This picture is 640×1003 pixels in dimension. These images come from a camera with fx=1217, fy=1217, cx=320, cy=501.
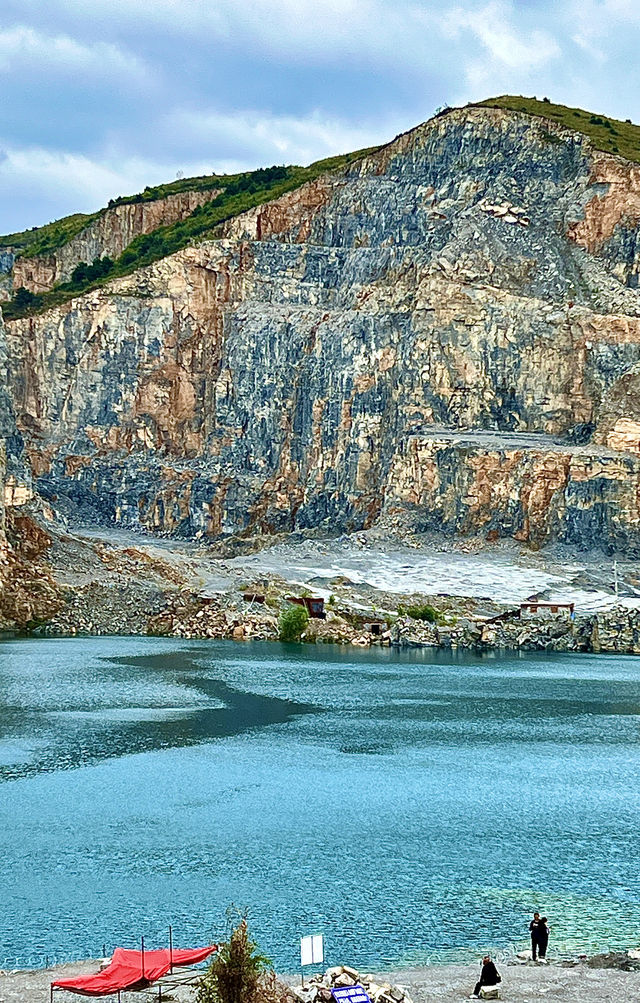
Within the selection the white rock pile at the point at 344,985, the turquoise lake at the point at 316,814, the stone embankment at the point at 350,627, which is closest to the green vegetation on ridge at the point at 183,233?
the stone embankment at the point at 350,627

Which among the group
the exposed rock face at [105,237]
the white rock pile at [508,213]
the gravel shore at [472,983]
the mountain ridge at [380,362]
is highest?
the exposed rock face at [105,237]

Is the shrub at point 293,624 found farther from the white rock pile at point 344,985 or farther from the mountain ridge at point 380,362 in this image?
the white rock pile at point 344,985

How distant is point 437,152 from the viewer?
134125 mm

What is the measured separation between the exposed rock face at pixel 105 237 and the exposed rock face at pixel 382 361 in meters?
22.6

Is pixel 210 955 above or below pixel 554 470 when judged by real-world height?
below

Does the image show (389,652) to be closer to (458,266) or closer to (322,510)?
(322,510)

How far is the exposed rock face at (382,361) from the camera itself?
117 meters

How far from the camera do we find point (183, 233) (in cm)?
15112

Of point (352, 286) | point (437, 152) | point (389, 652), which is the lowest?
point (389, 652)

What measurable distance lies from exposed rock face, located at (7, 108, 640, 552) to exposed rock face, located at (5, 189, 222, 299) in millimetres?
22573

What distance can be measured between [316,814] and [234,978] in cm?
1801

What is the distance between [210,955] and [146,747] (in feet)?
82.7

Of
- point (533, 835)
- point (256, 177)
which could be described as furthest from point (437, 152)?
point (533, 835)

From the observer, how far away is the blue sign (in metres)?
20.5
